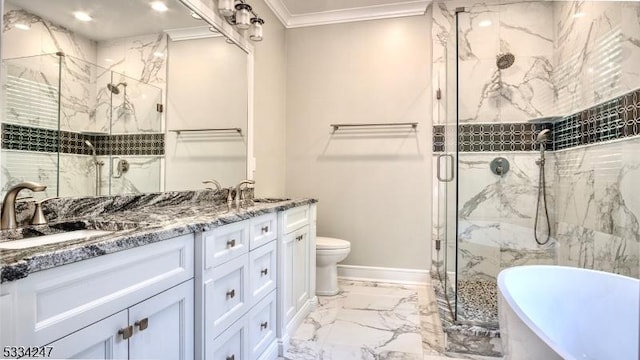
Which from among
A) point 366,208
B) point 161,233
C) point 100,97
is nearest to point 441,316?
point 366,208

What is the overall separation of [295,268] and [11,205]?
147 centimetres

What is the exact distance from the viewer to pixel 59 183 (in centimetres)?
128

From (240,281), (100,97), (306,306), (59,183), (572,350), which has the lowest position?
(306,306)

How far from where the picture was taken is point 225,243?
4.59 ft

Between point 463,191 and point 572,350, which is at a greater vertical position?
point 463,191

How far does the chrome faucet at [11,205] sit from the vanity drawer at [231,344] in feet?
2.47

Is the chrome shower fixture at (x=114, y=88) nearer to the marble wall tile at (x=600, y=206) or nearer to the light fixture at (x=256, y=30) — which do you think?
the light fixture at (x=256, y=30)

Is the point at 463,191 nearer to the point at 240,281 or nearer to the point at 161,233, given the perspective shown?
the point at 240,281

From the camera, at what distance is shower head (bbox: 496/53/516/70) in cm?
288

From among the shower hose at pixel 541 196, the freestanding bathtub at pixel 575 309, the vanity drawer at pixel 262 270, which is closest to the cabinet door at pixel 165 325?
the vanity drawer at pixel 262 270

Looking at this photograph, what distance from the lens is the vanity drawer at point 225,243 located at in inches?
49.6

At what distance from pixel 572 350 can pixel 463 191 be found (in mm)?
1429

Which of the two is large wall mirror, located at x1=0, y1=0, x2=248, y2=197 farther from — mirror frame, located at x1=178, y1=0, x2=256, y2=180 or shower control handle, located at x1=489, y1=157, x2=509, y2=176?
shower control handle, located at x1=489, y1=157, x2=509, y2=176

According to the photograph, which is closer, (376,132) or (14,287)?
(14,287)
